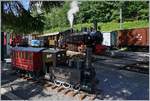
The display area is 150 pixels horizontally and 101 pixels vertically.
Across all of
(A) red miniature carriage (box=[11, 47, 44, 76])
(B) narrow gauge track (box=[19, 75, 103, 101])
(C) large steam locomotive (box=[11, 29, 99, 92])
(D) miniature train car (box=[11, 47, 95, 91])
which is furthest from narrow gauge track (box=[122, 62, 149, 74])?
(A) red miniature carriage (box=[11, 47, 44, 76])

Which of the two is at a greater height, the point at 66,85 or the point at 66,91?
the point at 66,85

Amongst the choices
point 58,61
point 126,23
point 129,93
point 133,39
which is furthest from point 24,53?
point 126,23

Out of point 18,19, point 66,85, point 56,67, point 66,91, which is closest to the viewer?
point 66,91

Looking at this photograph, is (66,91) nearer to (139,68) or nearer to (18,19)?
(18,19)

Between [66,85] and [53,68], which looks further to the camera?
[53,68]

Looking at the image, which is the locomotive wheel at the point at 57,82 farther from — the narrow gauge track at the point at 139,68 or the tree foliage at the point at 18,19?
the narrow gauge track at the point at 139,68

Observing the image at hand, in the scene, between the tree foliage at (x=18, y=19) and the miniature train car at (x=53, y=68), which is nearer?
the miniature train car at (x=53, y=68)

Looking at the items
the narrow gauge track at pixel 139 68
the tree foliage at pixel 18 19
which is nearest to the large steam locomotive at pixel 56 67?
the tree foliage at pixel 18 19

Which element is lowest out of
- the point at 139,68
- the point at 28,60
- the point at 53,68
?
the point at 139,68

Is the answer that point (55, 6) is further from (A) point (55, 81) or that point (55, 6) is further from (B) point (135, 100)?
(B) point (135, 100)

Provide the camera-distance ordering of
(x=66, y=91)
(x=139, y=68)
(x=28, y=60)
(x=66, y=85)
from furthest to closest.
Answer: (x=139, y=68) → (x=28, y=60) → (x=66, y=85) → (x=66, y=91)

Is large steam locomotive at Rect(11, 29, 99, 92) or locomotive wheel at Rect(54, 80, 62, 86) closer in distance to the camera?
large steam locomotive at Rect(11, 29, 99, 92)

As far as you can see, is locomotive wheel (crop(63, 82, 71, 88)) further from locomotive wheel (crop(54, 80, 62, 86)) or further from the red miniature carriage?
the red miniature carriage

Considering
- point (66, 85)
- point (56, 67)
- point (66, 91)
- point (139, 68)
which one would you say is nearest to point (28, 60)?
point (56, 67)
